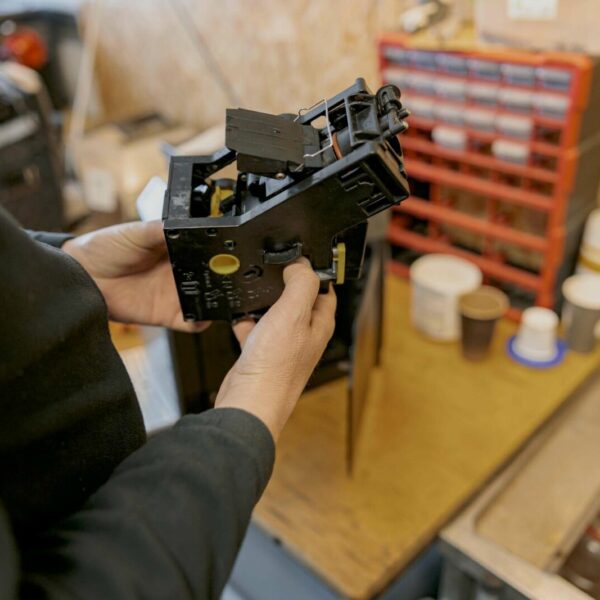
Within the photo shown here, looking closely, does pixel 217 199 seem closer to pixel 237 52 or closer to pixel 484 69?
pixel 484 69

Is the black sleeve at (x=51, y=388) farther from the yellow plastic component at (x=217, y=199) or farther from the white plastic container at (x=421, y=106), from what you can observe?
the white plastic container at (x=421, y=106)

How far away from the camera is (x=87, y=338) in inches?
17.4

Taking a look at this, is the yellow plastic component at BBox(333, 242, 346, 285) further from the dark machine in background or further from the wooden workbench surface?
the dark machine in background

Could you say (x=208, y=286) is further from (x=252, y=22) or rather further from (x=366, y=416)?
(x=252, y=22)

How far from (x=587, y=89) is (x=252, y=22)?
682 millimetres

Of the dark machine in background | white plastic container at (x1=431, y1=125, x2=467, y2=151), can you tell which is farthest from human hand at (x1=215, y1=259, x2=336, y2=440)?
the dark machine in background

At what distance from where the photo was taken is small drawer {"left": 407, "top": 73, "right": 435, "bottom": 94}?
37.4 inches

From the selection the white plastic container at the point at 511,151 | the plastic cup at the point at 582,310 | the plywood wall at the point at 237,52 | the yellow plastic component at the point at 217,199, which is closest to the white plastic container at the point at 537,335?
the plastic cup at the point at 582,310

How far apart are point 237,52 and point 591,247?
30.7 inches

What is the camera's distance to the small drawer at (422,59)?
3.06ft

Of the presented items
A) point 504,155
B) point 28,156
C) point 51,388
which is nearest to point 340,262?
point 51,388

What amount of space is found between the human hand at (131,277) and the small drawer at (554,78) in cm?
52

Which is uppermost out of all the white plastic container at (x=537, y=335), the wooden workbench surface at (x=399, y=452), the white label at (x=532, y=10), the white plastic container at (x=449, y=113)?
the white label at (x=532, y=10)

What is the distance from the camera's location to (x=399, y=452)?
83 centimetres
